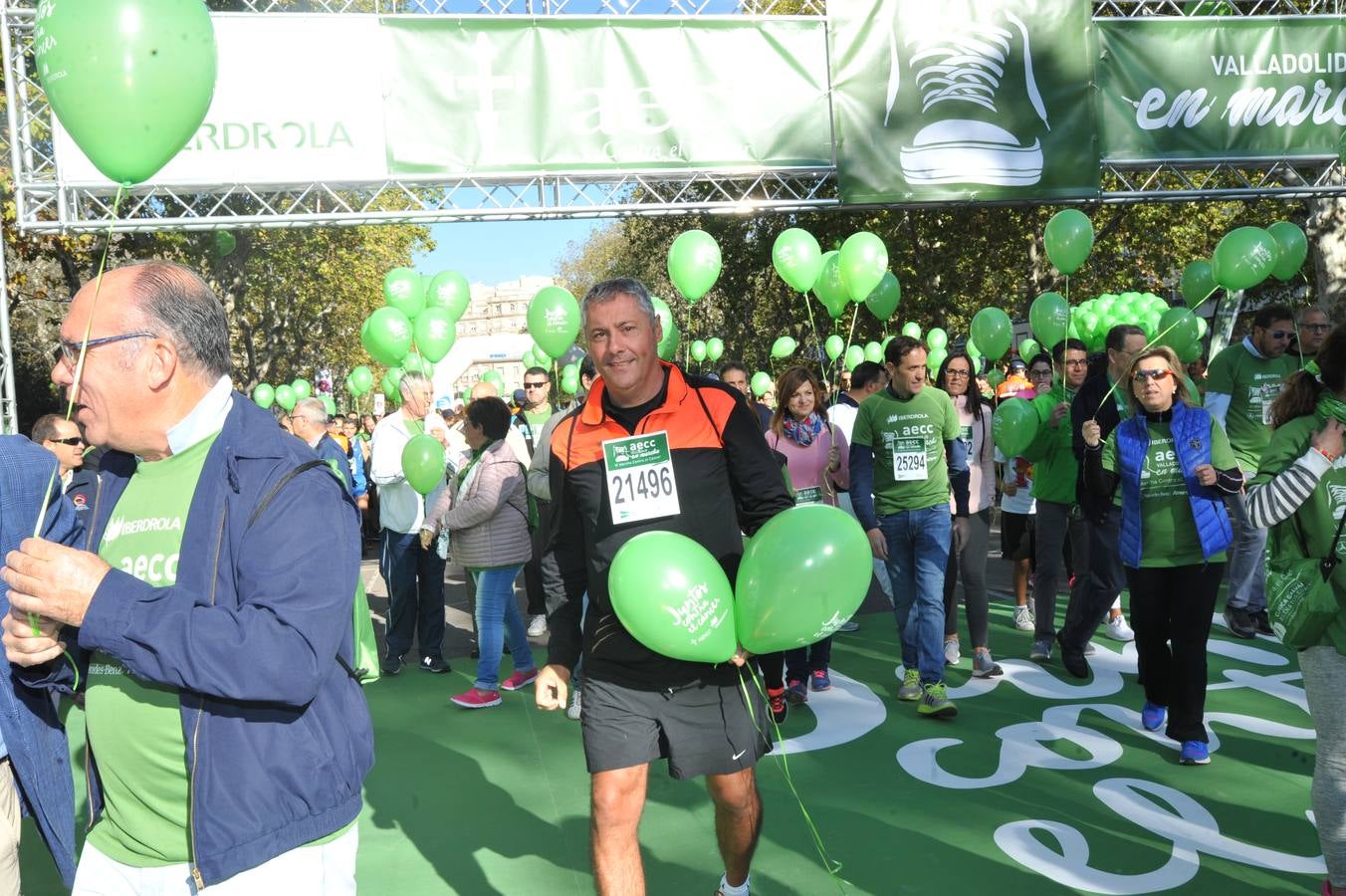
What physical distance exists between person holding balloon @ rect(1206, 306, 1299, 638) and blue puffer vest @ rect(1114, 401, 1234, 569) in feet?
7.90

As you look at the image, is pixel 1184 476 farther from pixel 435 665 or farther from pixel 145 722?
pixel 435 665

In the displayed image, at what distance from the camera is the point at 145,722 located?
6.28ft

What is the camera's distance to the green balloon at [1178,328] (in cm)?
668

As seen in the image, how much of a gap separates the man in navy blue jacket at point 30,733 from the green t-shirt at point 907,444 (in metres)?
4.24

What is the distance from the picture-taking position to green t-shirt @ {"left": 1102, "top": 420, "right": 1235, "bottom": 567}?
4777 millimetres

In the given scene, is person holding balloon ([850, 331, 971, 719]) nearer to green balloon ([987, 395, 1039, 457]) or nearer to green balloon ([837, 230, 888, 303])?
green balloon ([987, 395, 1039, 457])

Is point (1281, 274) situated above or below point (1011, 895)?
above

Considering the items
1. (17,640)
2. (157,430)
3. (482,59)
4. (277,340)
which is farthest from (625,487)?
(277,340)

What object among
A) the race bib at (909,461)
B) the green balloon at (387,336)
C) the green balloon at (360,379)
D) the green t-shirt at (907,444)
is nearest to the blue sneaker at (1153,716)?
the green t-shirt at (907,444)

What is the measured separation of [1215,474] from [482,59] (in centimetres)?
561

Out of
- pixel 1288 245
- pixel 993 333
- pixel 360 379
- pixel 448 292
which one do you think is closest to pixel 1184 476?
pixel 1288 245

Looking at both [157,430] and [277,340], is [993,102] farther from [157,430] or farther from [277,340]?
[277,340]

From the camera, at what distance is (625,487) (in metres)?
3.11

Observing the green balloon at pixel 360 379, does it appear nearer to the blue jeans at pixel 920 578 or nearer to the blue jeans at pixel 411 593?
the blue jeans at pixel 411 593
